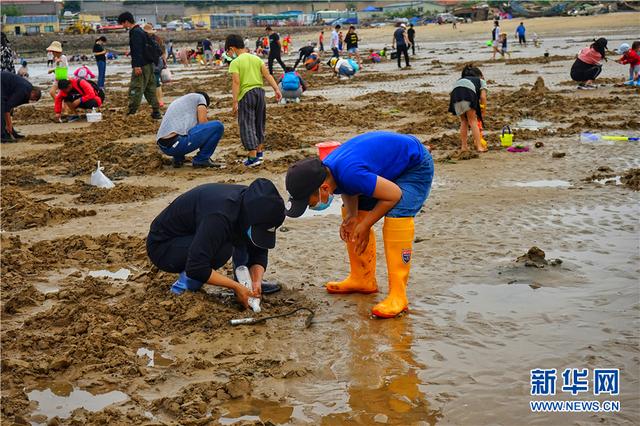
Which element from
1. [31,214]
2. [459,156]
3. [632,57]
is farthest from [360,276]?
[632,57]

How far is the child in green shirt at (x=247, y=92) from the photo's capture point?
9664 mm

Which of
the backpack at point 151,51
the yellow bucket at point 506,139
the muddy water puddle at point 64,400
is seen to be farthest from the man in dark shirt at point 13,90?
the muddy water puddle at point 64,400

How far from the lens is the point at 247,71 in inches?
380

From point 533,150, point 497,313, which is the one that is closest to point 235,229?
point 497,313

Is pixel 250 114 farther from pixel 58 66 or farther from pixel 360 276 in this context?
pixel 58 66

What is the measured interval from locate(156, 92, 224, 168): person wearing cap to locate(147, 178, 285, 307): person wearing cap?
4520mm

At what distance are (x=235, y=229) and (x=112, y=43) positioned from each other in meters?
80.1

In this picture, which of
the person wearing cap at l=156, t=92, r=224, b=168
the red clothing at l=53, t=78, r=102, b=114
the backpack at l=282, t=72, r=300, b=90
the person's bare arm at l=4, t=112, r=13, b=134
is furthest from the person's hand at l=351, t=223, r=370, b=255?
the backpack at l=282, t=72, r=300, b=90

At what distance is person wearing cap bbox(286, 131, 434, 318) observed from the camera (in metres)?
4.41

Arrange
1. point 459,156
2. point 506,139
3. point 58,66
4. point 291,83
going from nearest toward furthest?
point 459,156
point 506,139
point 291,83
point 58,66

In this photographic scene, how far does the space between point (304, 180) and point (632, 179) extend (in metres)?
4.73

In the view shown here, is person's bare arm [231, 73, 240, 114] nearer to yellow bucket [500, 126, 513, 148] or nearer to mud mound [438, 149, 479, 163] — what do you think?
mud mound [438, 149, 479, 163]

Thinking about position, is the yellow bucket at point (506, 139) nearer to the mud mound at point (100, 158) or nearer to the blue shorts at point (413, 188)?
the mud mound at point (100, 158)

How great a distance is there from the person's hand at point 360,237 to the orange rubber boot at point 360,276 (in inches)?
10.5
